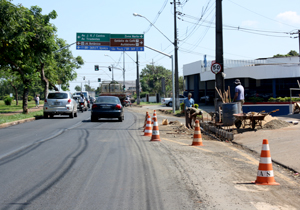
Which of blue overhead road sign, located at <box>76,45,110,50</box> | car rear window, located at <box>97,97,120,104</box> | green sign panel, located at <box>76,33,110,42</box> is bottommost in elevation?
car rear window, located at <box>97,97,120,104</box>

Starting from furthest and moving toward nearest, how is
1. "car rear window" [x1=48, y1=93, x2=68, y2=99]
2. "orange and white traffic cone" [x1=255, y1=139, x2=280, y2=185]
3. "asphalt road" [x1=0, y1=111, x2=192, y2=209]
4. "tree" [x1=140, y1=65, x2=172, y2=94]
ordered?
"tree" [x1=140, y1=65, x2=172, y2=94], "car rear window" [x1=48, y1=93, x2=68, y2=99], "orange and white traffic cone" [x1=255, y1=139, x2=280, y2=185], "asphalt road" [x1=0, y1=111, x2=192, y2=209]

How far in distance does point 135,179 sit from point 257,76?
3226 cm

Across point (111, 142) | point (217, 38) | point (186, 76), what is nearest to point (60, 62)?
point (186, 76)

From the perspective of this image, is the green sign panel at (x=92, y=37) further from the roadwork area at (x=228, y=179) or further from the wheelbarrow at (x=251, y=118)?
the roadwork area at (x=228, y=179)

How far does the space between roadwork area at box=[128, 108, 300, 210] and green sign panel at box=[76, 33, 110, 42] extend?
26.5 meters

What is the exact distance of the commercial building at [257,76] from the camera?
35.4 m

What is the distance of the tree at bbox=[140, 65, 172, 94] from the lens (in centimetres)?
8975

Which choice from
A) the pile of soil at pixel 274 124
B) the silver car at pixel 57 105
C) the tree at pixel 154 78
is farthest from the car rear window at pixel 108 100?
the tree at pixel 154 78

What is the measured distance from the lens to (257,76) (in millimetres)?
36250

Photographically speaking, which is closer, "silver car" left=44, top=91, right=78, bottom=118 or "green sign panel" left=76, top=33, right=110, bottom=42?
"silver car" left=44, top=91, right=78, bottom=118

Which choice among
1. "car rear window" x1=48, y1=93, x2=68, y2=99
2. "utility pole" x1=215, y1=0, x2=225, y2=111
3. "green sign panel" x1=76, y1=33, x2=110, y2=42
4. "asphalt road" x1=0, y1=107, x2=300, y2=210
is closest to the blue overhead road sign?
"green sign panel" x1=76, y1=33, x2=110, y2=42

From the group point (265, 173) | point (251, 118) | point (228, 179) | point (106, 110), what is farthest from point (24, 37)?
point (265, 173)

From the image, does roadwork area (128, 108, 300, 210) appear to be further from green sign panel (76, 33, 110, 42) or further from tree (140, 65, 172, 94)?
tree (140, 65, 172, 94)

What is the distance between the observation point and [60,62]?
48.7 metres
